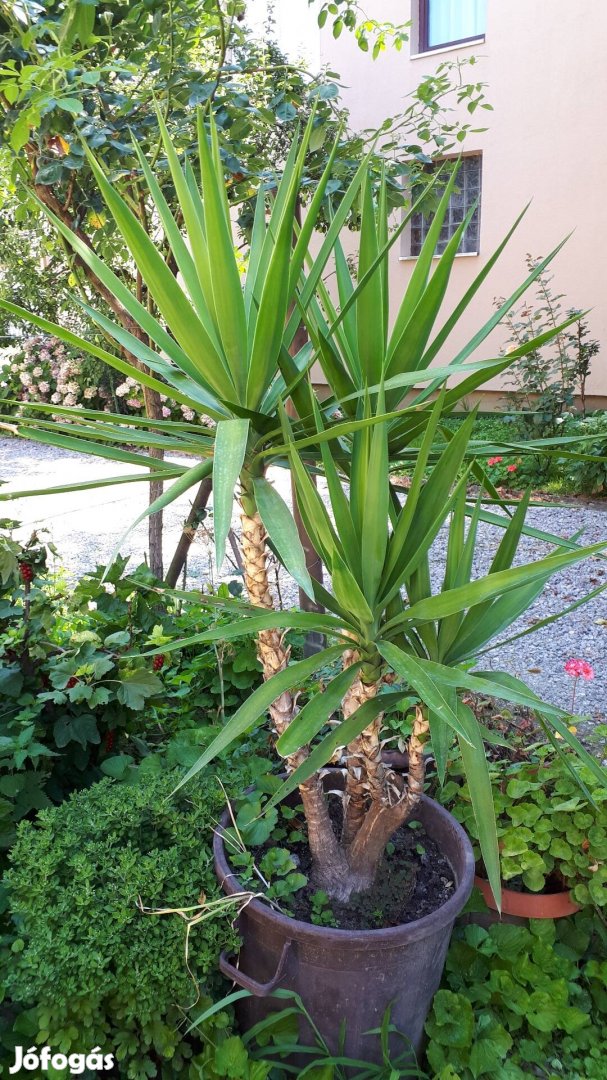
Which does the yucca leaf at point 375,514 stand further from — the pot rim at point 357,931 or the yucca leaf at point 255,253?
the pot rim at point 357,931

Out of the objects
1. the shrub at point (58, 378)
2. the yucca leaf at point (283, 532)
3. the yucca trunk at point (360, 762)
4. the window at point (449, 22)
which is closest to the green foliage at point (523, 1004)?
the yucca trunk at point (360, 762)

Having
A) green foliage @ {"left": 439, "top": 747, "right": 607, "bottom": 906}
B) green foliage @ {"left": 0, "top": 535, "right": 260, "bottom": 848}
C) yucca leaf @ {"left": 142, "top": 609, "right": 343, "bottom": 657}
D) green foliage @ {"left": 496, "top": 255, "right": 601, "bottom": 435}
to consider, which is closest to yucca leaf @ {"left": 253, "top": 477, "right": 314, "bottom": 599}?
yucca leaf @ {"left": 142, "top": 609, "right": 343, "bottom": 657}

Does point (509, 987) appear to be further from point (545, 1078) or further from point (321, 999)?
point (321, 999)

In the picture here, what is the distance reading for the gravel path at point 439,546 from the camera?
3.53 meters

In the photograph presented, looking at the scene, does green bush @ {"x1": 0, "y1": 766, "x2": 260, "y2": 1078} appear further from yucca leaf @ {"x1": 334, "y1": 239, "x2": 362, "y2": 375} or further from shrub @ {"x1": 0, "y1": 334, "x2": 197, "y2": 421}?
shrub @ {"x1": 0, "y1": 334, "x2": 197, "y2": 421}

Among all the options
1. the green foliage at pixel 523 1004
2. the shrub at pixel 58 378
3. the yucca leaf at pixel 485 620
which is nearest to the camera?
the yucca leaf at pixel 485 620

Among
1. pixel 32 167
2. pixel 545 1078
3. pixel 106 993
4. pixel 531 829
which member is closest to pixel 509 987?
pixel 545 1078

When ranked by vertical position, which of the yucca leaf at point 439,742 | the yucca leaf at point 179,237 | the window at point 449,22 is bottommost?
the yucca leaf at point 439,742

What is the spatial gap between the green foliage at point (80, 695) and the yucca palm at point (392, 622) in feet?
1.75

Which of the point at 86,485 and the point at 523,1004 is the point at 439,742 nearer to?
the point at 86,485

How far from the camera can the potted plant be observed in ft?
3.82

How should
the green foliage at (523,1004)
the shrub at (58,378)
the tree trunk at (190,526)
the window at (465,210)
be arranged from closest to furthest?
1. the green foliage at (523,1004)
2. the tree trunk at (190,526)
3. the window at (465,210)
4. the shrub at (58,378)

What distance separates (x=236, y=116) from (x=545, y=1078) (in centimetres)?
279

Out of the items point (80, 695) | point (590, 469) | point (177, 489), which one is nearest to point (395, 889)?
point (80, 695)
